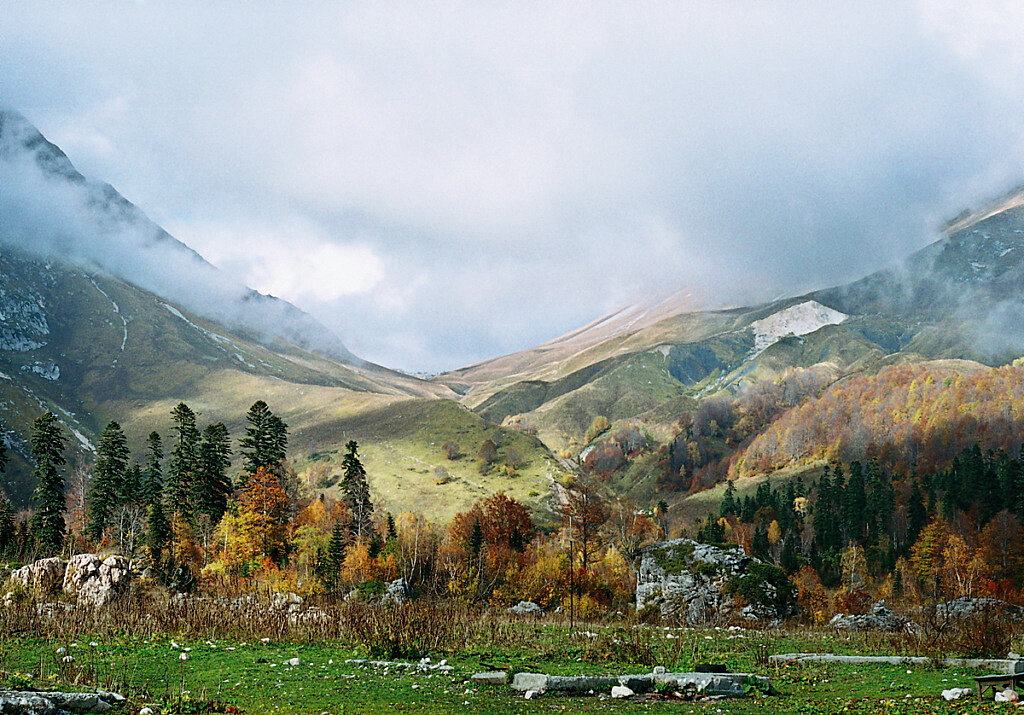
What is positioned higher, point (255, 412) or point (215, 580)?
point (255, 412)

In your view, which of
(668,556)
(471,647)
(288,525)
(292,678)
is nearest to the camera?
(292,678)

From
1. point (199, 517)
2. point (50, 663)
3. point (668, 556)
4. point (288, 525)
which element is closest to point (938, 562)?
point (668, 556)

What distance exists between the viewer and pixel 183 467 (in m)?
72.6

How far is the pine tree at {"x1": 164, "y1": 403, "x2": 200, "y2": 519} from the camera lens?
72625 mm

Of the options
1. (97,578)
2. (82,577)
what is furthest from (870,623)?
(82,577)

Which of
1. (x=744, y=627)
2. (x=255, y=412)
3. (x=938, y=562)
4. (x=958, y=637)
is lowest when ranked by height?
(x=938, y=562)

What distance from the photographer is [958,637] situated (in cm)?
2430

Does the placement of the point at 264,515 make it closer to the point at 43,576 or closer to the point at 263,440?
the point at 263,440

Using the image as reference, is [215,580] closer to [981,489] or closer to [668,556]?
[668,556]

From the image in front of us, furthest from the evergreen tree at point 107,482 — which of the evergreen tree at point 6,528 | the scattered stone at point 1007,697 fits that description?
the scattered stone at point 1007,697

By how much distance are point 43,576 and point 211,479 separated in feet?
136

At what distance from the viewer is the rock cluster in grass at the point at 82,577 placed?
31797mm

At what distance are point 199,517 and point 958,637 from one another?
67382mm

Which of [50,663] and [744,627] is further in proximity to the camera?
[744,627]
